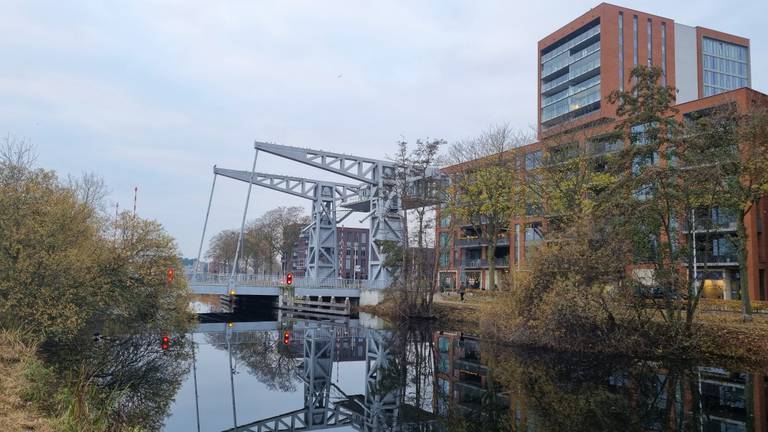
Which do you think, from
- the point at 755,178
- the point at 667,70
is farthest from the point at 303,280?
the point at 667,70

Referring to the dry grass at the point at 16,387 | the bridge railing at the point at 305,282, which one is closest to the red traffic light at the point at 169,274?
the dry grass at the point at 16,387

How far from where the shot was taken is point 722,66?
6481 centimetres

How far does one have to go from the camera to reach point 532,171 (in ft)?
103

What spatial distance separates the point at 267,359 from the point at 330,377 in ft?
12.5

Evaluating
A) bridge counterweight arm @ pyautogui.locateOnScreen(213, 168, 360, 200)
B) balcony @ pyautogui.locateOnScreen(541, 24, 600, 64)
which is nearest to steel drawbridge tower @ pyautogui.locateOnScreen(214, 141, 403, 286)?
bridge counterweight arm @ pyautogui.locateOnScreen(213, 168, 360, 200)

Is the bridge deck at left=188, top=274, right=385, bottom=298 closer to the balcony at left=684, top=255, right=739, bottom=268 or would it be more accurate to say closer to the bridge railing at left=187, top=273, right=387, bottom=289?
the bridge railing at left=187, top=273, right=387, bottom=289

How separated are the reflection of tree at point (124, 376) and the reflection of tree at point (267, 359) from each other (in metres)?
1.90

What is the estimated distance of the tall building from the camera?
57562 mm

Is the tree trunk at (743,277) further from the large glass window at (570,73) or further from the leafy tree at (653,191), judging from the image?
the large glass window at (570,73)

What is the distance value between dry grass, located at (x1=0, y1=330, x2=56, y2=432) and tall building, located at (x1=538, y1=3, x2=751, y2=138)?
4957cm

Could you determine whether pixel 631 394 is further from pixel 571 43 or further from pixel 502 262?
pixel 571 43

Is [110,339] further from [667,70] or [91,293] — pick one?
[667,70]

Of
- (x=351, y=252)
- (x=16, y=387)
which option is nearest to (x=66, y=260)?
(x=16, y=387)

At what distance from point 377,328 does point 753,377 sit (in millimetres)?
19032
